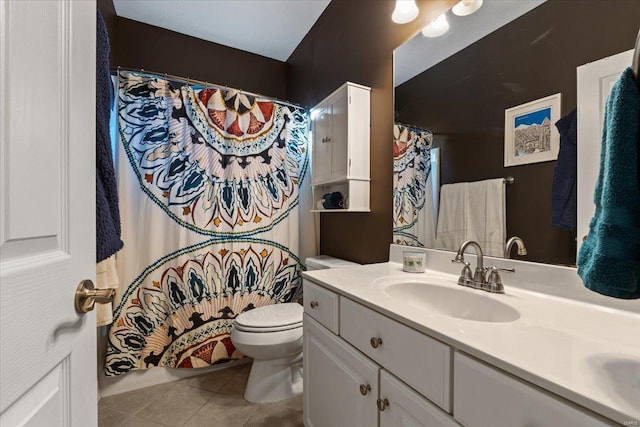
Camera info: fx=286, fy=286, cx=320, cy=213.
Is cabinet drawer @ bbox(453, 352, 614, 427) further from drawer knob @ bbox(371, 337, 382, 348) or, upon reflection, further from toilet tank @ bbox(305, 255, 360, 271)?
toilet tank @ bbox(305, 255, 360, 271)

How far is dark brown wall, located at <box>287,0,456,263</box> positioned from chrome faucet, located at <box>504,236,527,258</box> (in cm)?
60

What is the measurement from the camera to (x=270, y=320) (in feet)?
5.35

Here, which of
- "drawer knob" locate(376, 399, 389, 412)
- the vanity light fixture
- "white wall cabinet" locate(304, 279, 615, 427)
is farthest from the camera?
the vanity light fixture

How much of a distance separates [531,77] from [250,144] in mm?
1603

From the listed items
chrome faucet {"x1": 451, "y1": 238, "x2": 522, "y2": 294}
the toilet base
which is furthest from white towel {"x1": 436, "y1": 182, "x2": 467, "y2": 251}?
the toilet base

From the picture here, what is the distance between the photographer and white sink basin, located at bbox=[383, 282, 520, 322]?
892 millimetres

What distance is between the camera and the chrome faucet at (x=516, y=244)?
1017mm

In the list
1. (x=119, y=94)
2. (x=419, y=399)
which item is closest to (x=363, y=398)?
(x=419, y=399)

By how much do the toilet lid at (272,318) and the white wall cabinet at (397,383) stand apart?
30 cm

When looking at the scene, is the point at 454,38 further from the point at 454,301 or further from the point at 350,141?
the point at 454,301

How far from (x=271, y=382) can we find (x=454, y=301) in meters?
1.19

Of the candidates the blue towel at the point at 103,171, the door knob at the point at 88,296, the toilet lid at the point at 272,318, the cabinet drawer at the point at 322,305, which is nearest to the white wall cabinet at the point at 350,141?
the cabinet drawer at the point at 322,305

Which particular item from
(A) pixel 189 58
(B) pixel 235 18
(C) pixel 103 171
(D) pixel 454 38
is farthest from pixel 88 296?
(A) pixel 189 58

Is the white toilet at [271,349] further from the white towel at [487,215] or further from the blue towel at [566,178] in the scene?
the blue towel at [566,178]
